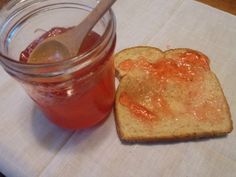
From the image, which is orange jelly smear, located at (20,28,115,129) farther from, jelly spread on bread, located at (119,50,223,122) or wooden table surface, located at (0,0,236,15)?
wooden table surface, located at (0,0,236,15)

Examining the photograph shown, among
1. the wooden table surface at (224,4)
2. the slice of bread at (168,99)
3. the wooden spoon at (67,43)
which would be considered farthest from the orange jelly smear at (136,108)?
the wooden table surface at (224,4)

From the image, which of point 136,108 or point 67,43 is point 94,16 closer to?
point 67,43

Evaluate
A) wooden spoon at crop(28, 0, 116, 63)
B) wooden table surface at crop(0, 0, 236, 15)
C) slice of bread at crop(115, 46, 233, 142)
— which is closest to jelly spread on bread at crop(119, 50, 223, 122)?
slice of bread at crop(115, 46, 233, 142)

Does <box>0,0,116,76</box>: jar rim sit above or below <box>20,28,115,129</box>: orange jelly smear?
above

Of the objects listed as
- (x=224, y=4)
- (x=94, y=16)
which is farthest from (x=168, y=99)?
(x=224, y=4)

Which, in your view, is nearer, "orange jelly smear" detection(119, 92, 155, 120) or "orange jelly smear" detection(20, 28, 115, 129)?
"orange jelly smear" detection(20, 28, 115, 129)

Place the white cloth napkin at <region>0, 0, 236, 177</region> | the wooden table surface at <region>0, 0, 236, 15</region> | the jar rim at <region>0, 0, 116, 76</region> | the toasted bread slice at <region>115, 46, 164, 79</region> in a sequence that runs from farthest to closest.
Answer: the wooden table surface at <region>0, 0, 236, 15</region> < the toasted bread slice at <region>115, 46, 164, 79</region> < the white cloth napkin at <region>0, 0, 236, 177</region> < the jar rim at <region>0, 0, 116, 76</region>

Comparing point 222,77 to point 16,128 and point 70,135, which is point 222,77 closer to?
point 70,135
